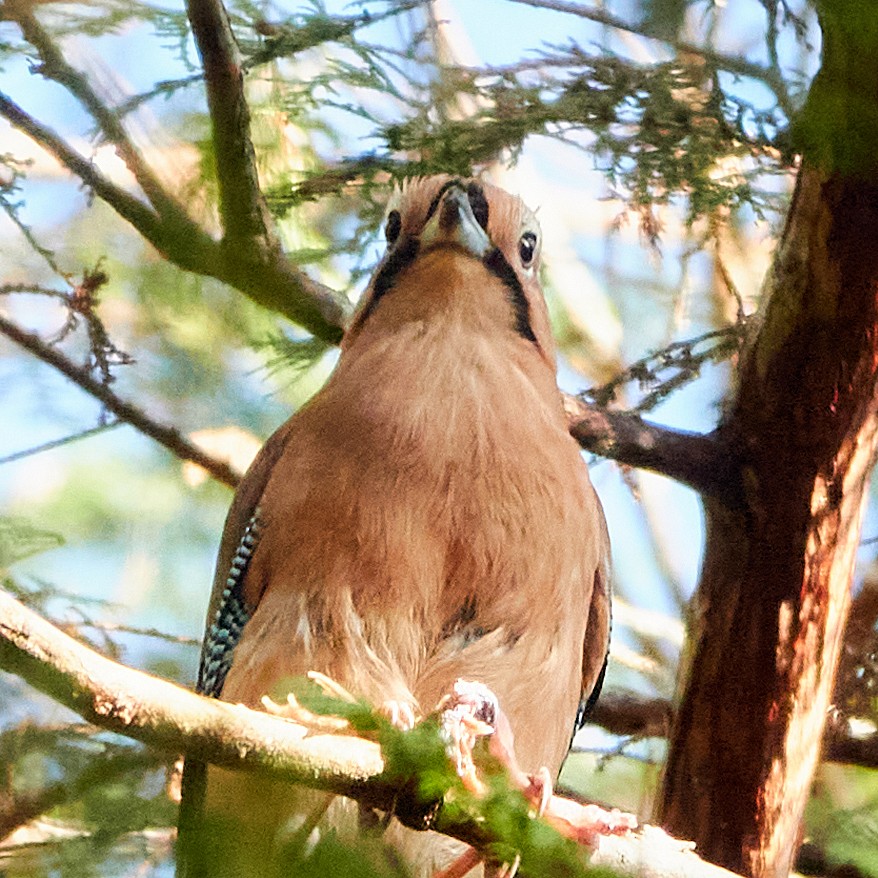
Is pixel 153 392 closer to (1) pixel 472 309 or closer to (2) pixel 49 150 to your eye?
(2) pixel 49 150

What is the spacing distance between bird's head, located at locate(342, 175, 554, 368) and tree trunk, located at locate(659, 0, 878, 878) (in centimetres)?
61

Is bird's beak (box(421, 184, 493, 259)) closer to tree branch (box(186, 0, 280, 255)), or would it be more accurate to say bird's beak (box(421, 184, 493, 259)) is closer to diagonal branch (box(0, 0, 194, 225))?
tree branch (box(186, 0, 280, 255))

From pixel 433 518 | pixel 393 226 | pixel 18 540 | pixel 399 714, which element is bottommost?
pixel 399 714

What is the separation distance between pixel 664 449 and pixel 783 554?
1.37 ft

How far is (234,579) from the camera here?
3125mm

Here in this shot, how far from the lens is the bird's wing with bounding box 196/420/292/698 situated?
121 inches

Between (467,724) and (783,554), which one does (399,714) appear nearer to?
(467,724)

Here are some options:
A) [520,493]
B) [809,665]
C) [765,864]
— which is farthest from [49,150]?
[765,864]

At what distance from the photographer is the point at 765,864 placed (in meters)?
3.53

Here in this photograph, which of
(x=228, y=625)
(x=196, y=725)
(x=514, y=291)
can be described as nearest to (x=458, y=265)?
(x=514, y=291)

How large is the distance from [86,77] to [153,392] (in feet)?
2.47

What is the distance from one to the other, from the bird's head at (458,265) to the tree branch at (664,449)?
256 millimetres

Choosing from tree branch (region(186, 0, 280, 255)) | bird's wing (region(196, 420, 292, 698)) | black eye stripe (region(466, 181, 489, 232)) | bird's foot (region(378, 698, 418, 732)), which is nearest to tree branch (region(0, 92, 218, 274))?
tree branch (region(186, 0, 280, 255))

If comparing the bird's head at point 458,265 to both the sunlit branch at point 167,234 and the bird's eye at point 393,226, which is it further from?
the sunlit branch at point 167,234
